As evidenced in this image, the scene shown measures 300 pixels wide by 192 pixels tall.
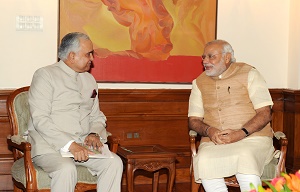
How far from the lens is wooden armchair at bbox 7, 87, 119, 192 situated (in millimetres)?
4145

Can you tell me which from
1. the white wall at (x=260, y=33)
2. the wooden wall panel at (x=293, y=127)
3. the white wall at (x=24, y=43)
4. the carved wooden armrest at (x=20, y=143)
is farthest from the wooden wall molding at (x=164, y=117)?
the carved wooden armrest at (x=20, y=143)

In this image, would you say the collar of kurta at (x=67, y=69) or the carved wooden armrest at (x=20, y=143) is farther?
the collar of kurta at (x=67, y=69)

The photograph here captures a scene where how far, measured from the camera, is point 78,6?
5.54m

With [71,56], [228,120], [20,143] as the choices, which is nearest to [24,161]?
[20,143]

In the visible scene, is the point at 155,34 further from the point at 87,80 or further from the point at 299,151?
the point at 299,151

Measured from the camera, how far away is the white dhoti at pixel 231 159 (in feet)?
14.5

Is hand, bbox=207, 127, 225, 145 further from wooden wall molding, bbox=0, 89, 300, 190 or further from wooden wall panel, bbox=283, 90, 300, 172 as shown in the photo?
wooden wall panel, bbox=283, 90, 300, 172

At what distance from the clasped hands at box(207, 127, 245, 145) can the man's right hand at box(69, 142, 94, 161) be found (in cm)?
106

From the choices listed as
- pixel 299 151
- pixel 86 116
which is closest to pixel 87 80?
pixel 86 116

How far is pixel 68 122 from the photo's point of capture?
14.6 ft

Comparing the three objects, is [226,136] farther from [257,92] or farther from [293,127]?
[293,127]

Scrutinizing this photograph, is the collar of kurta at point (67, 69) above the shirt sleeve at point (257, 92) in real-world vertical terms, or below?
above

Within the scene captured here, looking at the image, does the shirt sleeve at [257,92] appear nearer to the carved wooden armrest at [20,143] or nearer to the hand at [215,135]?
the hand at [215,135]

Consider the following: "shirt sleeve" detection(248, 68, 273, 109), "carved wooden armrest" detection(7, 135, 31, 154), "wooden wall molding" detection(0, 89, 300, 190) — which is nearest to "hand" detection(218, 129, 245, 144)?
"shirt sleeve" detection(248, 68, 273, 109)
